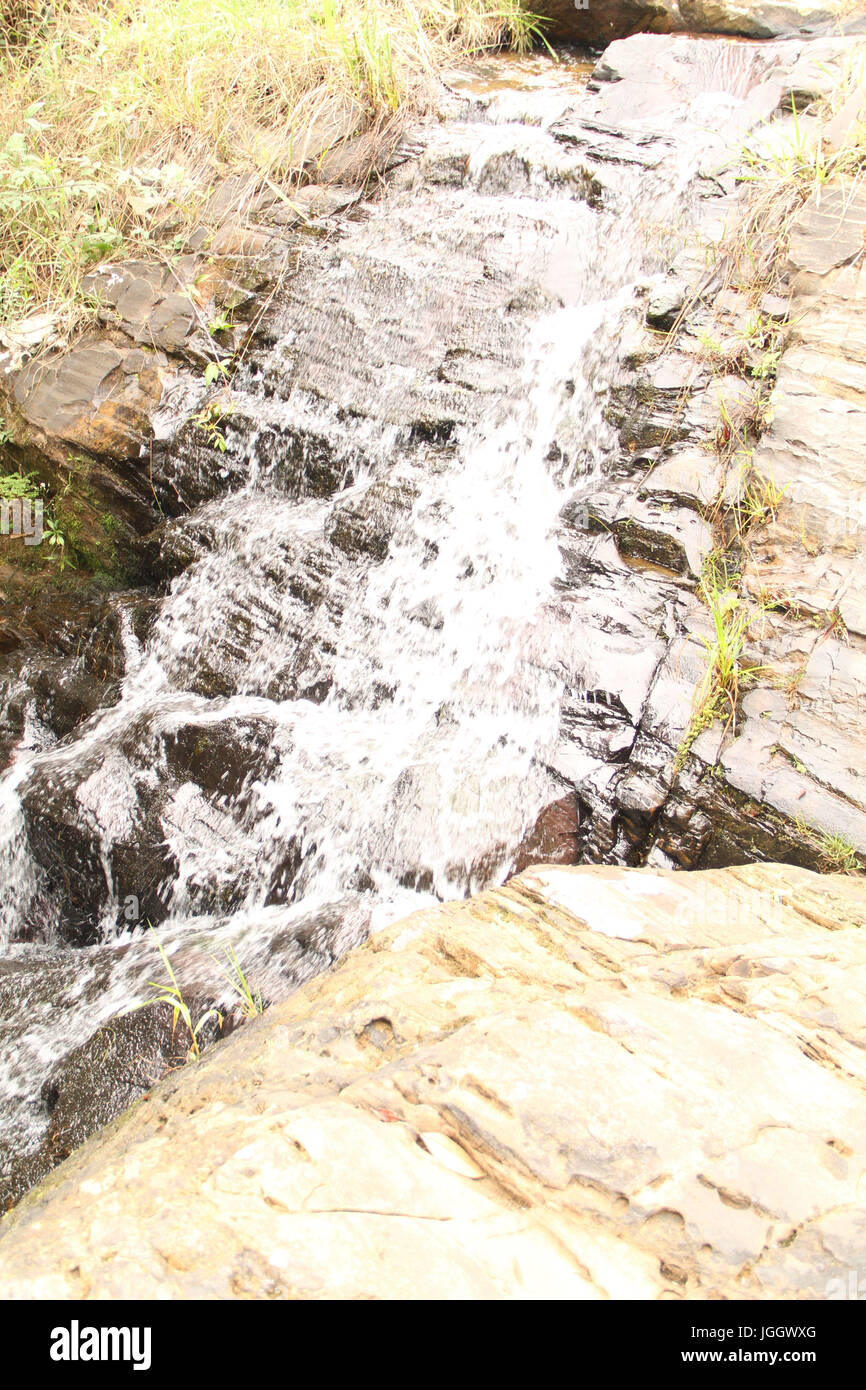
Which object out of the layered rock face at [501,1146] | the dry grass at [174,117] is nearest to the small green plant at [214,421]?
the dry grass at [174,117]

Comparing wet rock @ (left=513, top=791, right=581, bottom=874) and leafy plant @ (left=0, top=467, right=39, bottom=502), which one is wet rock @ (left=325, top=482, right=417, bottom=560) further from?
leafy plant @ (left=0, top=467, right=39, bottom=502)

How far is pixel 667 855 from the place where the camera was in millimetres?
2740

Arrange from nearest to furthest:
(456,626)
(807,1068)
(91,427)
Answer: (807,1068) → (456,626) → (91,427)

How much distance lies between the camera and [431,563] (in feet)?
12.1

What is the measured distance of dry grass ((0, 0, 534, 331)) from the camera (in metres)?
4.88

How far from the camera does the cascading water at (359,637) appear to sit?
2.94 metres

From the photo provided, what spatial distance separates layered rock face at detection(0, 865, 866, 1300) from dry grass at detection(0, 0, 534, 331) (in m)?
4.49

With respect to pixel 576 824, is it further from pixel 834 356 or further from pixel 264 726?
pixel 834 356

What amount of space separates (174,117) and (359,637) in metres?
3.81

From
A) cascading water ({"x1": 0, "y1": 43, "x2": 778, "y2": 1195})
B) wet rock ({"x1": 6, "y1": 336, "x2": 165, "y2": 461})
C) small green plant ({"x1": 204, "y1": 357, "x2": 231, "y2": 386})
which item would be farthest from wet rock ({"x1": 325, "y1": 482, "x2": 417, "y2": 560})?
wet rock ({"x1": 6, "y1": 336, "x2": 165, "y2": 461})

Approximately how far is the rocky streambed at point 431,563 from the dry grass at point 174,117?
34 cm

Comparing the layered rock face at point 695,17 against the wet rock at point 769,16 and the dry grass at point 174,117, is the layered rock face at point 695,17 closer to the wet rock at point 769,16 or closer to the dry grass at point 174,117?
the wet rock at point 769,16
